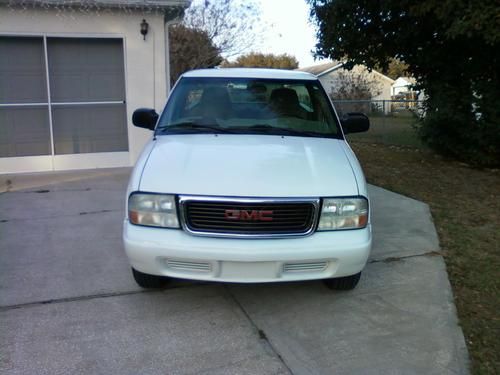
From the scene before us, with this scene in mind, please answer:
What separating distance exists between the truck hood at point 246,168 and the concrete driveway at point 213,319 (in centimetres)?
96

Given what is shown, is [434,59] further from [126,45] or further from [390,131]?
[390,131]

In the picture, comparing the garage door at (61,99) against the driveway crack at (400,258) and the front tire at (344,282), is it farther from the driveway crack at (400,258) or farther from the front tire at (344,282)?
the front tire at (344,282)

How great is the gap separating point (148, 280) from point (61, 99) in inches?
250

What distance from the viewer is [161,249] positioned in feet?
11.4

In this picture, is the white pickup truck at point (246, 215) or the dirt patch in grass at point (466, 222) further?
the dirt patch in grass at point (466, 222)

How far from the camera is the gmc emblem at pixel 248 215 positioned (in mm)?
3461

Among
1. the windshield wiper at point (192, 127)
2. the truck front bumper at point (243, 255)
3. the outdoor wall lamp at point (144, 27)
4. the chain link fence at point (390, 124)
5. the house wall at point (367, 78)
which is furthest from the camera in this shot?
the house wall at point (367, 78)

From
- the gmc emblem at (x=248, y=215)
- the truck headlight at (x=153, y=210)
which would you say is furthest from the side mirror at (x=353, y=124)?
the truck headlight at (x=153, y=210)

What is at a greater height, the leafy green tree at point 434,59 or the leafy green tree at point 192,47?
the leafy green tree at point 192,47

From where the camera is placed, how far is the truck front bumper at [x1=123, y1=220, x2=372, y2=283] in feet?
11.3

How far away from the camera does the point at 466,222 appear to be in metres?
6.38

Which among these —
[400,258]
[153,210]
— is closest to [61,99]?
[153,210]

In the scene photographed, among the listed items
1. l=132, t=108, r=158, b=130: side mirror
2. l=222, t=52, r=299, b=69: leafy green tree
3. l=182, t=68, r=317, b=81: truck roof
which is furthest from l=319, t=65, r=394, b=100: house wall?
l=132, t=108, r=158, b=130: side mirror

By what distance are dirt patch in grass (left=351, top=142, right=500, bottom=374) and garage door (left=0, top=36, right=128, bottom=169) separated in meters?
4.97
